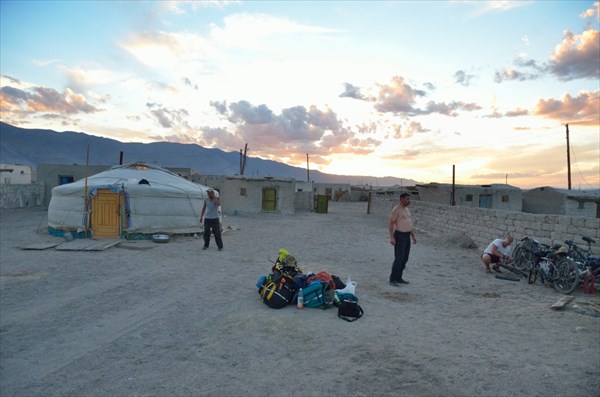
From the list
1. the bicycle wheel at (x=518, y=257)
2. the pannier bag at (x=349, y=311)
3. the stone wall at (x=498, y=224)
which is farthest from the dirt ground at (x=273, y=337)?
the stone wall at (x=498, y=224)

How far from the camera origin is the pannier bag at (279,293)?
570 cm

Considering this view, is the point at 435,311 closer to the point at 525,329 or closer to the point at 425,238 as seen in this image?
the point at 525,329

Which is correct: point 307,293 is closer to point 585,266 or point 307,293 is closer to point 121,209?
point 585,266

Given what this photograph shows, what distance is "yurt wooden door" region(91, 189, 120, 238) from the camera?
42.9 ft

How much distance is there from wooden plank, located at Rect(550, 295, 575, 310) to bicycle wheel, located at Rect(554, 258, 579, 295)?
407 mm

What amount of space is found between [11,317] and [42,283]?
1.87 meters

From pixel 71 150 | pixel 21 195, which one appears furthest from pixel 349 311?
pixel 71 150

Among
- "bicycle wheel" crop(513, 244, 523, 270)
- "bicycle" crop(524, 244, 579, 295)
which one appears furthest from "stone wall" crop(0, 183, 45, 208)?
"bicycle" crop(524, 244, 579, 295)

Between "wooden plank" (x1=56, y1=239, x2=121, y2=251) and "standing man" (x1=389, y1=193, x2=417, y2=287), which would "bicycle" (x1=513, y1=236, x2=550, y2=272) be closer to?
Result: "standing man" (x1=389, y1=193, x2=417, y2=287)

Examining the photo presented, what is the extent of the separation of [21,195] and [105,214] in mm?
14682

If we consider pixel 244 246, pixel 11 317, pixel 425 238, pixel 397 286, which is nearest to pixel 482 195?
pixel 425 238

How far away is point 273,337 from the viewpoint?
4.68m

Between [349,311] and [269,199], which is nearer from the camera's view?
[349,311]

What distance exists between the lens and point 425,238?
14891 mm
